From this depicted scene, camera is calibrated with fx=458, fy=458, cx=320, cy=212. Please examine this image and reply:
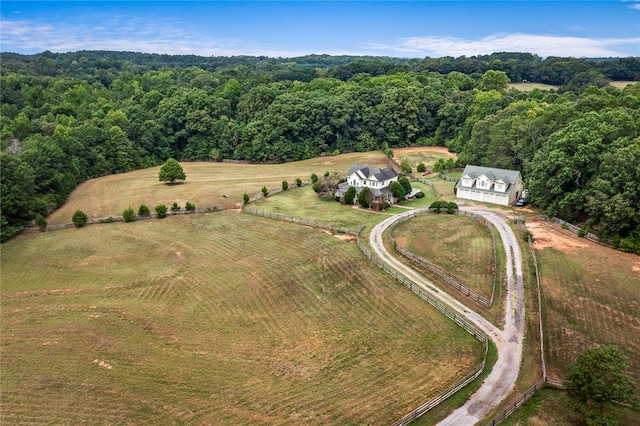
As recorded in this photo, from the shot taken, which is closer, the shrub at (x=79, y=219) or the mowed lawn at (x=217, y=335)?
the mowed lawn at (x=217, y=335)

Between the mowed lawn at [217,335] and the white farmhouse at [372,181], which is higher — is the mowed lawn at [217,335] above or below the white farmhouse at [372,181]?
below

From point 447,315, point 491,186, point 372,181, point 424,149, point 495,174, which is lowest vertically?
point 447,315

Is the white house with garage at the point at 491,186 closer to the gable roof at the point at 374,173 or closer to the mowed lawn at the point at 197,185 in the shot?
the gable roof at the point at 374,173

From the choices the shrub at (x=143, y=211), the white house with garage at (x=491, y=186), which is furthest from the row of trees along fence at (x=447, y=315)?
the shrub at (x=143, y=211)

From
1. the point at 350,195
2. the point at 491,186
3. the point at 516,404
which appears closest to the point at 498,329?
the point at 516,404

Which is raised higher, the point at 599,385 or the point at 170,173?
the point at 599,385

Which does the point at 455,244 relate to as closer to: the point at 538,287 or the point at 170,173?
the point at 538,287

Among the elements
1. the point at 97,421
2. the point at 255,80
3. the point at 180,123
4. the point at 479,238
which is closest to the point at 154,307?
the point at 97,421
